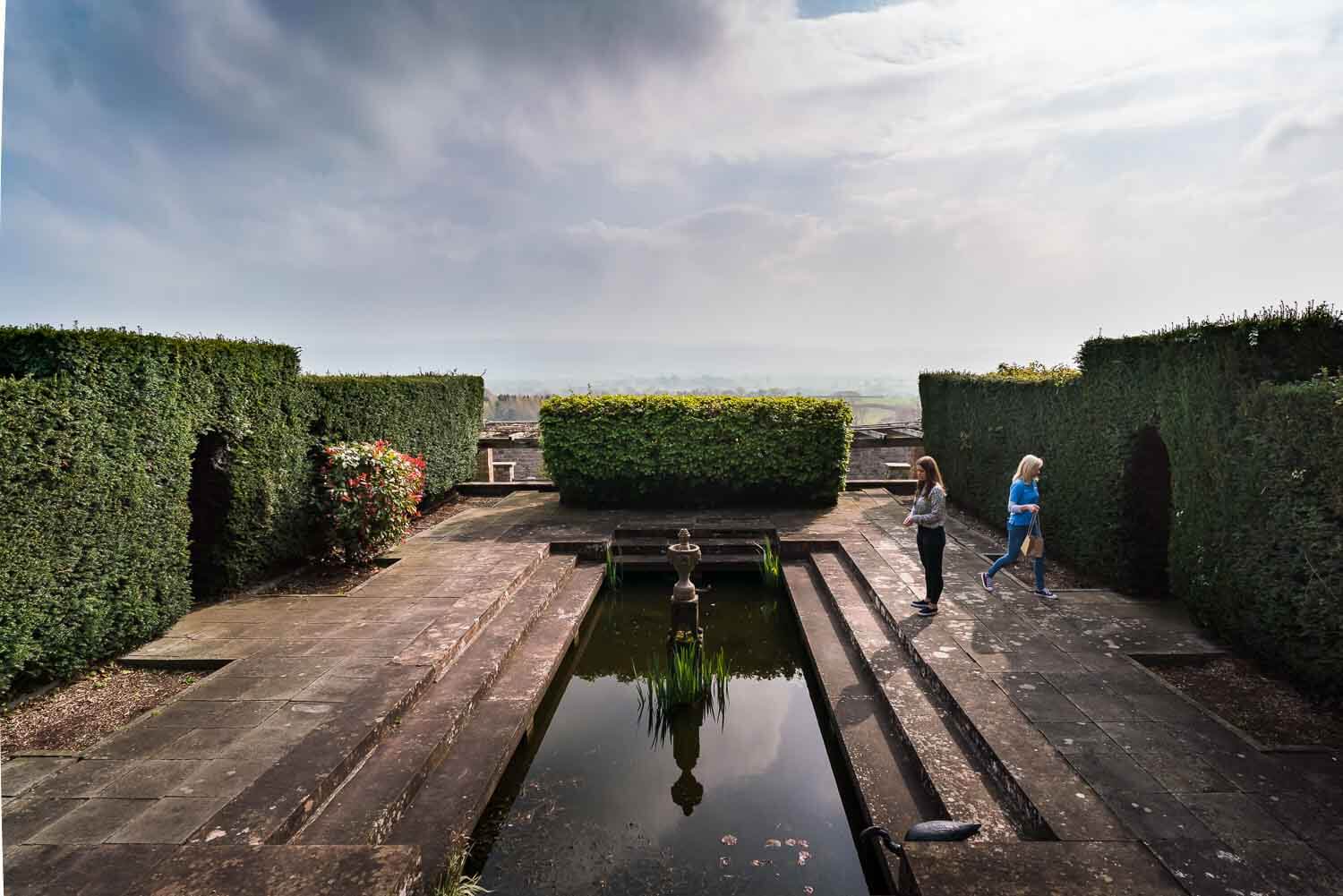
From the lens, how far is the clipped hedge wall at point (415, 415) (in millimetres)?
9227

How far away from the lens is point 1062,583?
7.59 meters

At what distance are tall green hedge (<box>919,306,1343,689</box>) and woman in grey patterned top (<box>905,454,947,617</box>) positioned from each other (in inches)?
82.8

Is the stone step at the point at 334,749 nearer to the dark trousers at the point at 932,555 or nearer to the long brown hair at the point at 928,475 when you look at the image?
the dark trousers at the point at 932,555

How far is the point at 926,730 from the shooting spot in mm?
4520

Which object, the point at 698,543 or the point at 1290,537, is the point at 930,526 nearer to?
the point at 1290,537

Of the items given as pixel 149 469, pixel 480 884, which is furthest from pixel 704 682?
pixel 149 469

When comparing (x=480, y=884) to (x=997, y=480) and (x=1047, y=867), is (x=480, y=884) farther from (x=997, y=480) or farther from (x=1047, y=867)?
(x=997, y=480)

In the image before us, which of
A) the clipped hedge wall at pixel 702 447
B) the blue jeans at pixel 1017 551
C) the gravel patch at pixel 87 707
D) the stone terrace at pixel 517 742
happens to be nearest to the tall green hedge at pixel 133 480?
the gravel patch at pixel 87 707

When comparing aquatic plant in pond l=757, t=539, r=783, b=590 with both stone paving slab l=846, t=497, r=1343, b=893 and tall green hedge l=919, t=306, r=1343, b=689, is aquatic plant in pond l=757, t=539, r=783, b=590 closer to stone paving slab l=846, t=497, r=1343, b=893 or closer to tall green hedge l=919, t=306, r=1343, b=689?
stone paving slab l=846, t=497, r=1343, b=893

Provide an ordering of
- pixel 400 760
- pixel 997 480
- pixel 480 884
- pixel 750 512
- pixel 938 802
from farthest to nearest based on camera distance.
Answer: pixel 750 512
pixel 997 480
pixel 400 760
pixel 938 802
pixel 480 884

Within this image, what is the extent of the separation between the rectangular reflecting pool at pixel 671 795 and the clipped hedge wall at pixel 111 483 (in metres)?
3.64

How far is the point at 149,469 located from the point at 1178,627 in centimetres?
923

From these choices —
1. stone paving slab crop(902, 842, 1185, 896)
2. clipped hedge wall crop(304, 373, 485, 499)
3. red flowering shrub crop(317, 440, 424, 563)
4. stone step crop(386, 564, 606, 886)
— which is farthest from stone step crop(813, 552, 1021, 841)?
clipped hedge wall crop(304, 373, 485, 499)

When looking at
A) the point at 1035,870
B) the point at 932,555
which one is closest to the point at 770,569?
the point at 932,555
